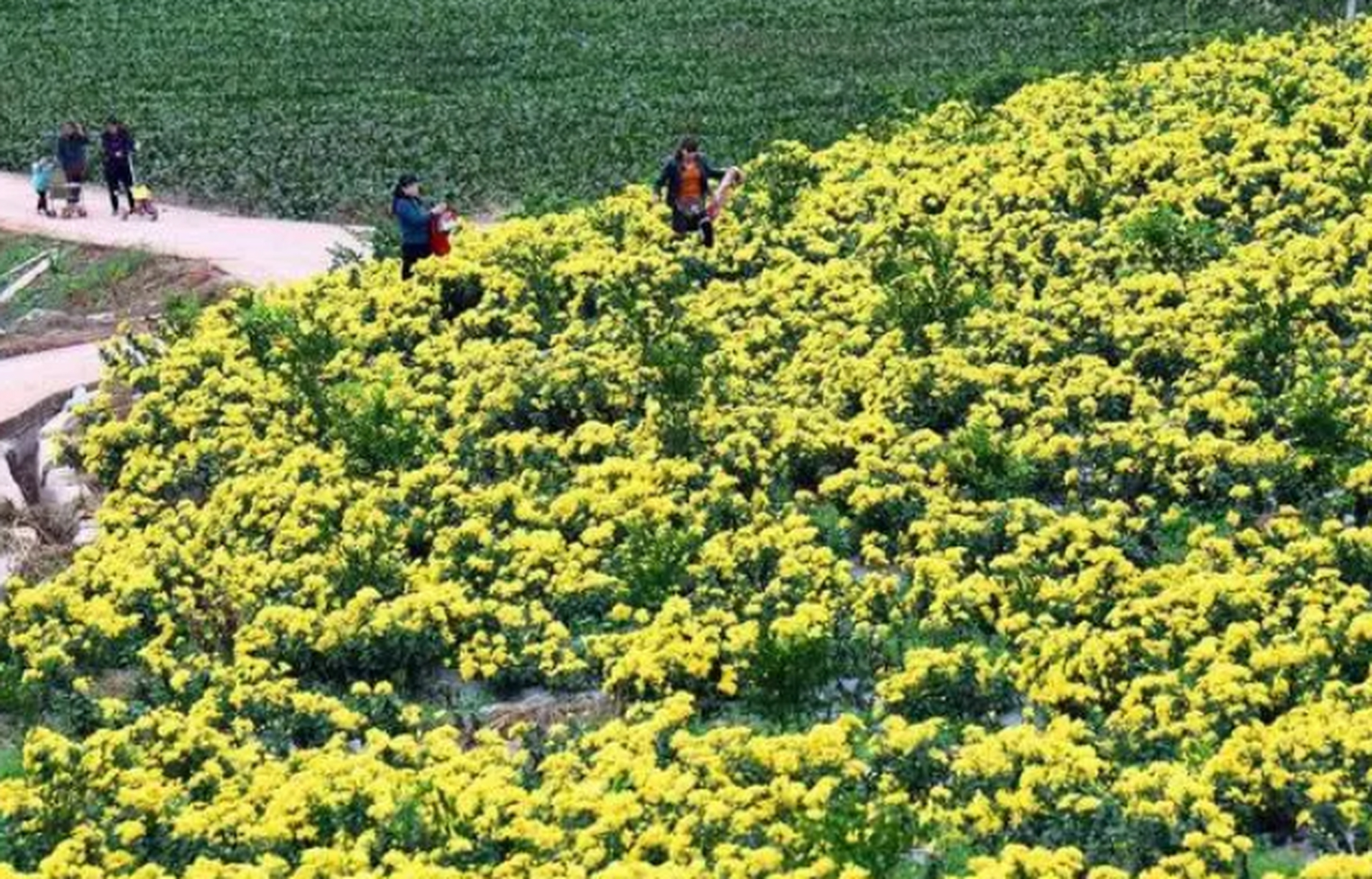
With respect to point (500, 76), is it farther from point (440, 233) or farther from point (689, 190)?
point (689, 190)

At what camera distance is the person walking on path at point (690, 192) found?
68.5ft

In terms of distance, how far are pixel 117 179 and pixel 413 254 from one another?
37.2ft

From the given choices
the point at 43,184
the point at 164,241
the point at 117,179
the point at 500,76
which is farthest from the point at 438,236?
the point at 500,76

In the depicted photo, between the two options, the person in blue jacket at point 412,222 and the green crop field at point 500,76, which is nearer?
the person in blue jacket at point 412,222

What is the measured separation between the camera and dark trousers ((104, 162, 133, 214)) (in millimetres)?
30812

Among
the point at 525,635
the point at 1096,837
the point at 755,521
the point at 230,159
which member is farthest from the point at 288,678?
the point at 230,159

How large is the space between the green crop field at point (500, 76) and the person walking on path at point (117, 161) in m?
1.47

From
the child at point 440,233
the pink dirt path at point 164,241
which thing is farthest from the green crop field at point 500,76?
the child at point 440,233

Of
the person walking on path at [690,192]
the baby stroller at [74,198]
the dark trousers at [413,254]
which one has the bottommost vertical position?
the baby stroller at [74,198]

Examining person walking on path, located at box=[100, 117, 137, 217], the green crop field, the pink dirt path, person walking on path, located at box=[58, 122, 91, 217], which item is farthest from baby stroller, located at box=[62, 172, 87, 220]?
the green crop field

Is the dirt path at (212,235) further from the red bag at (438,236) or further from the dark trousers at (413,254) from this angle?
the red bag at (438,236)

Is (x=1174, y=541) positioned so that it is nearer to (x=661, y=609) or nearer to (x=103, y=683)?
(x=661, y=609)

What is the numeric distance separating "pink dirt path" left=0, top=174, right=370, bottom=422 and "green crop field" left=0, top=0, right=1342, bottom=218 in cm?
106

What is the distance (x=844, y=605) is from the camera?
13.9m
